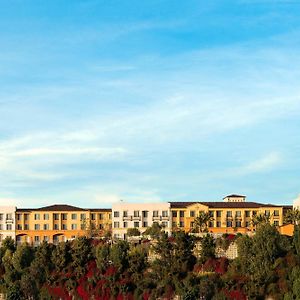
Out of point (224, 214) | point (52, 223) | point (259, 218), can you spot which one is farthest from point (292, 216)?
point (52, 223)

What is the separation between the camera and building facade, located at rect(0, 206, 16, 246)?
146375 millimetres

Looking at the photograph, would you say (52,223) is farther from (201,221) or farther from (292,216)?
(292,216)

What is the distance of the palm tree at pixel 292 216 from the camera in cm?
13075

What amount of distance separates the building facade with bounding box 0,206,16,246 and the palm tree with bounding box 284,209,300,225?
54378 mm

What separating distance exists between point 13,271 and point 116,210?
193 feet

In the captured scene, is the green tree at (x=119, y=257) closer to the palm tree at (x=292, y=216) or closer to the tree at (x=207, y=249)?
the tree at (x=207, y=249)

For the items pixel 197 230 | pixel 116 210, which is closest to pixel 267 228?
pixel 197 230

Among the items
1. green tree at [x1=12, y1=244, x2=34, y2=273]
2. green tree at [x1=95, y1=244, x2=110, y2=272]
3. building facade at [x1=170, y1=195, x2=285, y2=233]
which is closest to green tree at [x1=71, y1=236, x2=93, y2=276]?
green tree at [x1=95, y1=244, x2=110, y2=272]

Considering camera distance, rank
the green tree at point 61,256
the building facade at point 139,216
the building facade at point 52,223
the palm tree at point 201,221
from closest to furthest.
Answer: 1. the green tree at point 61,256
2. the palm tree at point 201,221
3. the building facade at point 139,216
4. the building facade at point 52,223

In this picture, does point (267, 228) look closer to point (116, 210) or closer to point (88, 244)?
point (88, 244)

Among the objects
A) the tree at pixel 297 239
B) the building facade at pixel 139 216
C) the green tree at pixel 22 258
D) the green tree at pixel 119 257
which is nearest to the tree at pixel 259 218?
the building facade at pixel 139 216

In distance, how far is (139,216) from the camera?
481 ft

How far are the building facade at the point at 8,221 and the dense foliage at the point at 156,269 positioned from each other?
5383cm

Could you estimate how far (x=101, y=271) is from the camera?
87.2 m
